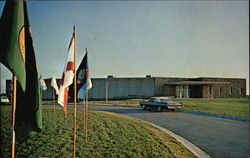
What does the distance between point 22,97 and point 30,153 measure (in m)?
3.34

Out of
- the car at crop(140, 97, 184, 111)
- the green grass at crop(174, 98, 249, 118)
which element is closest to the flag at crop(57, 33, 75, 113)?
the green grass at crop(174, 98, 249, 118)

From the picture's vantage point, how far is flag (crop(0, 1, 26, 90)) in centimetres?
270

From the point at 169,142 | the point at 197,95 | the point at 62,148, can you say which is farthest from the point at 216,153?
the point at 197,95

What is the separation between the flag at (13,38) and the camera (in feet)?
8.86

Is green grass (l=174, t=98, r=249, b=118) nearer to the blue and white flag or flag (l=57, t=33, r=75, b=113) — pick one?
the blue and white flag

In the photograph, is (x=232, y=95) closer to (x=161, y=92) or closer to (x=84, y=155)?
(x=161, y=92)

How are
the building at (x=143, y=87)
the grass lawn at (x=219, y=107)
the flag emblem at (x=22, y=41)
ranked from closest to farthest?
1. the flag emblem at (x=22, y=41)
2. the grass lawn at (x=219, y=107)
3. the building at (x=143, y=87)

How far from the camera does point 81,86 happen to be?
6.57 meters

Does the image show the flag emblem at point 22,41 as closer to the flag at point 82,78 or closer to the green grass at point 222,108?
the flag at point 82,78

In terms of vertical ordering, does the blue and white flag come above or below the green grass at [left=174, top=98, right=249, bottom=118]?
above

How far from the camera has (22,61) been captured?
9.37ft

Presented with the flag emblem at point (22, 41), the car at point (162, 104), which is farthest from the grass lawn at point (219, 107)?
the flag emblem at point (22, 41)

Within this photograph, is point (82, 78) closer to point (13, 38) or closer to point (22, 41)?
point (22, 41)

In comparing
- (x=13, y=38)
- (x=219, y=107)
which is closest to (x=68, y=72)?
(x=13, y=38)
